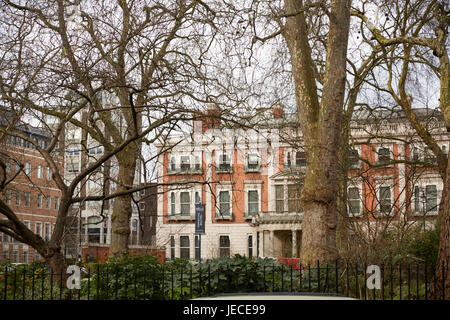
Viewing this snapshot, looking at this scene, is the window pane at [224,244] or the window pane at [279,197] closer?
the window pane at [279,197]

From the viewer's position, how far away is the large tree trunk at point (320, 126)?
1172 centimetres

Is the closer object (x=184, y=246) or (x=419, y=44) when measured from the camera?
(x=419, y=44)

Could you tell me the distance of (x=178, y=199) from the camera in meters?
52.0

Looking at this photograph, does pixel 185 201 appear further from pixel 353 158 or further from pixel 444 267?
pixel 444 267

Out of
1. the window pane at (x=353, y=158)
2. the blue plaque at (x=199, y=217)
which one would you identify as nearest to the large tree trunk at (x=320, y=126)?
the window pane at (x=353, y=158)

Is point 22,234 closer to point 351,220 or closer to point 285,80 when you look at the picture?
point 351,220

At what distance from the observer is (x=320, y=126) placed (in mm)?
12195

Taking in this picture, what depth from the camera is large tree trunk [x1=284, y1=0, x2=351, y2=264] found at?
11.7m

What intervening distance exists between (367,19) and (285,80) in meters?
2.96

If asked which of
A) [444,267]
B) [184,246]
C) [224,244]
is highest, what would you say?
[444,267]
